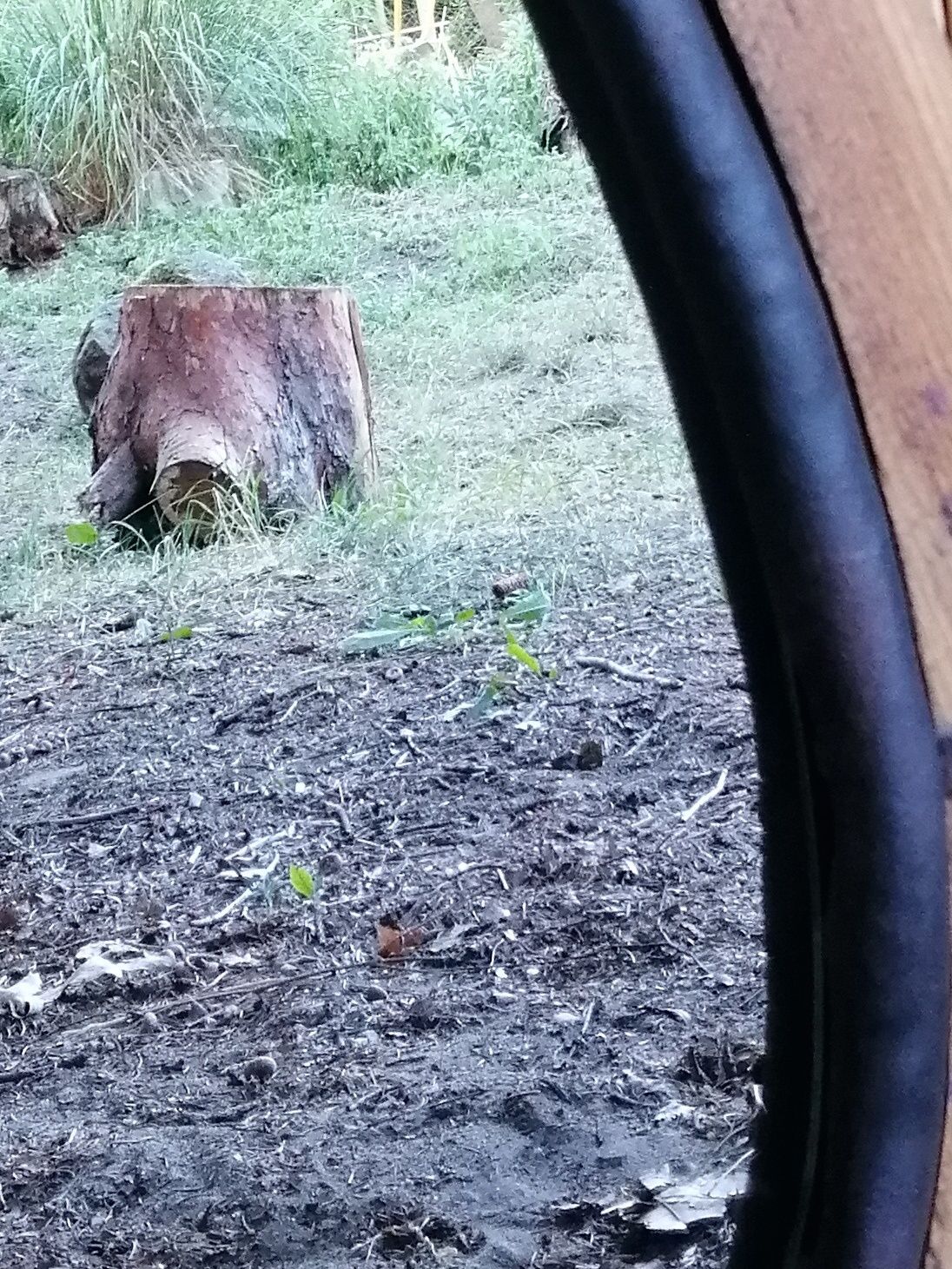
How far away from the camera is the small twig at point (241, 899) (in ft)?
7.54

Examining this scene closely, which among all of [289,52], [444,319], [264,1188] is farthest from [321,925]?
[289,52]

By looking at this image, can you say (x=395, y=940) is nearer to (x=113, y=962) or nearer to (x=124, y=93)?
(x=113, y=962)

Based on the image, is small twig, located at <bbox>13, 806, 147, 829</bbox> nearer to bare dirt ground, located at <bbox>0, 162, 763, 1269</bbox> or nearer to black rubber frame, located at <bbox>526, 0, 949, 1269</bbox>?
bare dirt ground, located at <bbox>0, 162, 763, 1269</bbox>

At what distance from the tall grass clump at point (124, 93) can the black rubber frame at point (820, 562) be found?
733cm

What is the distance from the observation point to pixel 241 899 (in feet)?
7.72

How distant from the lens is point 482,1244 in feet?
5.16

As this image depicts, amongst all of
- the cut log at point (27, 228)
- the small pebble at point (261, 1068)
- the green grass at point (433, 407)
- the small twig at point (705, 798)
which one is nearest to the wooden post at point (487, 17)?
the green grass at point (433, 407)

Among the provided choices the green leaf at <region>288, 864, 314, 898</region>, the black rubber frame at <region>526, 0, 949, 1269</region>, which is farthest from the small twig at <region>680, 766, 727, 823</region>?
the black rubber frame at <region>526, 0, 949, 1269</region>

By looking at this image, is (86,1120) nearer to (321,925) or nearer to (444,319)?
(321,925)

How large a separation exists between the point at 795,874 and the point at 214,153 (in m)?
7.65

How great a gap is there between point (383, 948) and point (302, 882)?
0.77ft

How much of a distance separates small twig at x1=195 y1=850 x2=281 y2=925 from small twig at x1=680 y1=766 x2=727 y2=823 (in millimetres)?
724

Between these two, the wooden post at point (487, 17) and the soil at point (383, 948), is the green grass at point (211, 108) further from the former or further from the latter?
the soil at point (383, 948)


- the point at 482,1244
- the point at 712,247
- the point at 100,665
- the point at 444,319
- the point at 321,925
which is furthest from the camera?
the point at 444,319
